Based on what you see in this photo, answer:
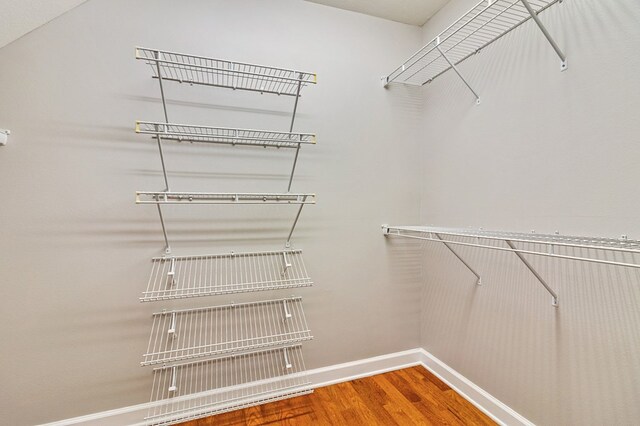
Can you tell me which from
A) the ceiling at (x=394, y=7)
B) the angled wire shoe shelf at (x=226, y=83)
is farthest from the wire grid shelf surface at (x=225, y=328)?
the ceiling at (x=394, y=7)

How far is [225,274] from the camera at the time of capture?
1.58 m

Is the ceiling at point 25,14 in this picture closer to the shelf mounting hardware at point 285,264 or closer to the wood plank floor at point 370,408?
the shelf mounting hardware at point 285,264

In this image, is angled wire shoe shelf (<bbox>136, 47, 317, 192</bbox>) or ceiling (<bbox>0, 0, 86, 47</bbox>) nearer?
ceiling (<bbox>0, 0, 86, 47</bbox>)

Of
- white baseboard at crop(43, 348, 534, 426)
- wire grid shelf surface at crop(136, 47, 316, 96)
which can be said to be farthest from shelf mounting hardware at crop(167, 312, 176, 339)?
wire grid shelf surface at crop(136, 47, 316, 96)

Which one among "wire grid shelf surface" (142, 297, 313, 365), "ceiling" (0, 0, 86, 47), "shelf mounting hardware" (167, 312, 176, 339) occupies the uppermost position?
"ceiling" (0, 0, 86, 47)

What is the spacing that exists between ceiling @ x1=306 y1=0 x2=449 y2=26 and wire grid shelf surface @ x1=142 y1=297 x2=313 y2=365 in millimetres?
1859

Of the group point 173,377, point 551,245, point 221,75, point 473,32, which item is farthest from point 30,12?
point 551,245

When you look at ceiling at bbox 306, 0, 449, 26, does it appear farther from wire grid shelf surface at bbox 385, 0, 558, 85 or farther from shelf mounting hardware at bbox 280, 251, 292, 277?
shelf mounting hardware at bbox 280, 251, 292, 277

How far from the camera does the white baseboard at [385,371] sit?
54.6 inches

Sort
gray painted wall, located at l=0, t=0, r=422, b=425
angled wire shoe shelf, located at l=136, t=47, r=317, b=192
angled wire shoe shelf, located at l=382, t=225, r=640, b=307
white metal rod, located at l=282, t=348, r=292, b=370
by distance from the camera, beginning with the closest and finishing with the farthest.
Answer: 1. angled wire shoe shelf, located at l=382, t=225, r=640, b=307
2. gray painted wall, located at l=0, t=0, r=422, b=425
3. angled wire shoe shelf, located at l=136, t=47, r=317, b=192
4. white metal rod, located at l=282, t=348, r=292, b=370

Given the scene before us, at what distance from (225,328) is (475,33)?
82.9 inches

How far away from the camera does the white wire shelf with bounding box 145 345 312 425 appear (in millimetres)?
1445

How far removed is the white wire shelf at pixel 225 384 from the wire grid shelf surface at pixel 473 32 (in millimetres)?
1884

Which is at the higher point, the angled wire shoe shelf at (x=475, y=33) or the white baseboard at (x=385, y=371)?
the angled wire shoe shelf at (x=475, y=33)
